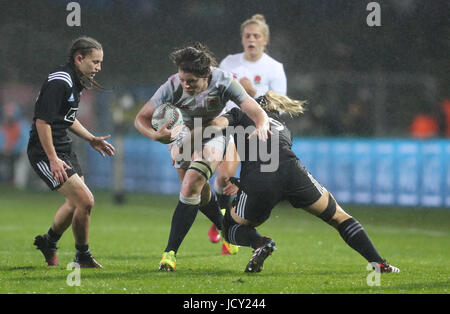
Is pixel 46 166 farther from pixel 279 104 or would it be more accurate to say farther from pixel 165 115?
pixel 279 104

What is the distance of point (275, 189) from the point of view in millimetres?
6266

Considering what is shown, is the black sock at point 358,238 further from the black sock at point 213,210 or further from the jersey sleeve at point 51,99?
the jersey sleeve at point 51,99

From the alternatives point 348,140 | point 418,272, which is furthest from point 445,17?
point 418,272

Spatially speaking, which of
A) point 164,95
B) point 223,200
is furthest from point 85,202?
point 223,200

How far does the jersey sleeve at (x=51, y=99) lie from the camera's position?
6.36 m

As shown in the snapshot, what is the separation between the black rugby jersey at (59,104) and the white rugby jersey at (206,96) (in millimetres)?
652

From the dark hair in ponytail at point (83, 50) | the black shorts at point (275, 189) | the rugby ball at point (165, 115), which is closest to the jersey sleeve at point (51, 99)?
the dark hair in ponytail at point (83, 50)

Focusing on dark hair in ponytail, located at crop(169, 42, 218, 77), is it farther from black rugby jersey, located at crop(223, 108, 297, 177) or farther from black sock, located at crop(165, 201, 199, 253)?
black sock, located at crop(165, 201, 199, 253)

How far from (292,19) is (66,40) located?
4.58 metres

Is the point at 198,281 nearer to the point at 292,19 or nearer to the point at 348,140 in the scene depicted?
the point at 348,140

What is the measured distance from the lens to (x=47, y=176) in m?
6.58

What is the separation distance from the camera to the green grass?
5703 mm

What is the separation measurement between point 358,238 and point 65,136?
2493 mm

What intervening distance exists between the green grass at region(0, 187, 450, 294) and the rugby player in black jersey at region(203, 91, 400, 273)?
244 millimetres
